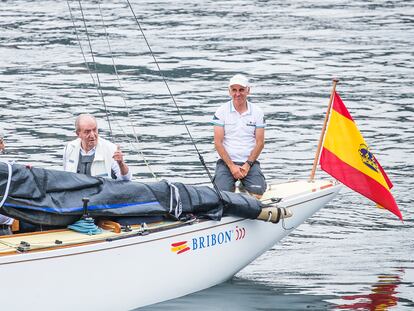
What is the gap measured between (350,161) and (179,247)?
2.76 meters

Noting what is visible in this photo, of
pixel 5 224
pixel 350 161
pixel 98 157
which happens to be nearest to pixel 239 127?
pixel 350 161

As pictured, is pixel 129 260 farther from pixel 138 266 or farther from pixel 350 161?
pixel 350 161

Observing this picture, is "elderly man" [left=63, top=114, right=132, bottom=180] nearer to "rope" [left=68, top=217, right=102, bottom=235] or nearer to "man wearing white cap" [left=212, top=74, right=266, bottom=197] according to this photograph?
"rope" [left=68, top=217, right=102, bottom=235]

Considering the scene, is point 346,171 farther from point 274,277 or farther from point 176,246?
point 176,246

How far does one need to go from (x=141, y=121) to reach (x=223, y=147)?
28.1ft

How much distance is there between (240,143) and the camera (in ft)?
41.1

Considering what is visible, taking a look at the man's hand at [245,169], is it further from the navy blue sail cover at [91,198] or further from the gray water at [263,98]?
the gray water at [263,98]

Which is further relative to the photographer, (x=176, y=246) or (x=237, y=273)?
(x=237, y=273)

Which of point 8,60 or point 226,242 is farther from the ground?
point 8,60

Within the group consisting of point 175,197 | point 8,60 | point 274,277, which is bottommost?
point 274,277

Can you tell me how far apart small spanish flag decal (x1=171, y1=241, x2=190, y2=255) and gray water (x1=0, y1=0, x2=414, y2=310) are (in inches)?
20.6

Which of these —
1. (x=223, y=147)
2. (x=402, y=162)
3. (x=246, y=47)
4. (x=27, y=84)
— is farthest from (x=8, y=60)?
(x=223, y=147)

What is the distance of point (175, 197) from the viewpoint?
36.5ft

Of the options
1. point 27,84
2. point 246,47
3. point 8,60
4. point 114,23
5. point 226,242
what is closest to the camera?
point 226,242
